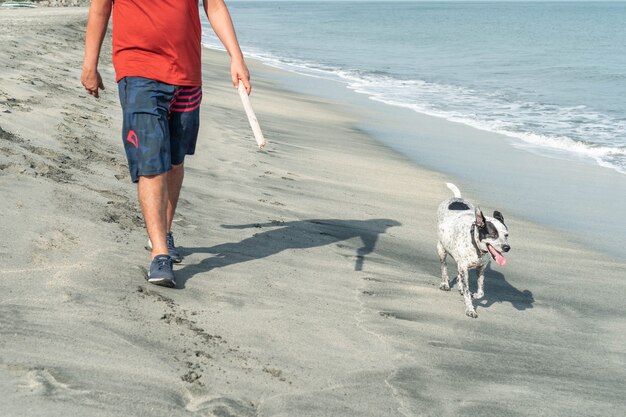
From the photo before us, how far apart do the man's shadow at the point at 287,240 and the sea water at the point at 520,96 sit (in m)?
2.31

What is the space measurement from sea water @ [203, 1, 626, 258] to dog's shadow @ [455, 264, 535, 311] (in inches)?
64.3

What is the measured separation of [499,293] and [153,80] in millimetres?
2961

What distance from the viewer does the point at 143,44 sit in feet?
14.7

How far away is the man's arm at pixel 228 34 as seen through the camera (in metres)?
4.77

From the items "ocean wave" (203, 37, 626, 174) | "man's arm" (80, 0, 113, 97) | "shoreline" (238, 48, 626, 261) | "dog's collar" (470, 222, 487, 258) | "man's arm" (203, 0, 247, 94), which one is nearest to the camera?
"man's arm" (80, 0, 113, 97)

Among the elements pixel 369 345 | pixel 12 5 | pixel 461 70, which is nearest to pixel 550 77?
pixel 461 70

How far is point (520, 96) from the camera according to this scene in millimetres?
20250

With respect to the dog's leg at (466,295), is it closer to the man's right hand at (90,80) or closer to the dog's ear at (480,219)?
the dog's ear at (480,219)

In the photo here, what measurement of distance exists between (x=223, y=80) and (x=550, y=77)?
37.6 ft

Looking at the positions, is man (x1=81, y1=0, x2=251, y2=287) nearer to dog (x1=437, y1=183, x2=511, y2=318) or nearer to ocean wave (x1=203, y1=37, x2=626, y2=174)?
dog (x1=437, y1=183, x2=511, y2=318)

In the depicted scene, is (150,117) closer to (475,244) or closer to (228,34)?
(228,34)

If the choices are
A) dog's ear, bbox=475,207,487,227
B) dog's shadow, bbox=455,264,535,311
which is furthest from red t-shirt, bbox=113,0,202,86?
dog's shadow, bbox=455,264,535,311

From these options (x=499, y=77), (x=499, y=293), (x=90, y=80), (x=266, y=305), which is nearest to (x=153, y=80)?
(x=90, y=80)

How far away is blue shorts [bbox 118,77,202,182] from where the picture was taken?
14.6 ft
